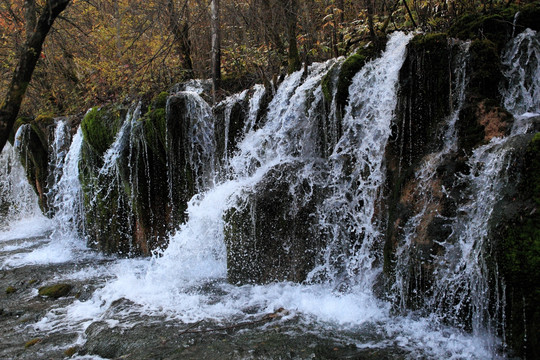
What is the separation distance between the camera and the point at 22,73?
5.07 m

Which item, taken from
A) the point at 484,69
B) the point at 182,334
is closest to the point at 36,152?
the point at 182,334

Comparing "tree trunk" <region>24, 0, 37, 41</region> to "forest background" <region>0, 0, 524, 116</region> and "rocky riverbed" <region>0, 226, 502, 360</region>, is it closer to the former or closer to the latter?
"forest background" <region>0, 0, 524, 116</region>

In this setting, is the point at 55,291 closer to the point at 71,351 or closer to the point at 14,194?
the point at 71,351

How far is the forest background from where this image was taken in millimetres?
7621

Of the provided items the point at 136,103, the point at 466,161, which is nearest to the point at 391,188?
the point at 466,161

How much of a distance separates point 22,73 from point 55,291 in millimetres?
3464

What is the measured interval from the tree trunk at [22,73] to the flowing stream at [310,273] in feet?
8.92

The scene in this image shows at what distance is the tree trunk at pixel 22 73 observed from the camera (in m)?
4.99

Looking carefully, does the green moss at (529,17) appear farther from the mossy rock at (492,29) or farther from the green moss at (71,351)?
the green moss at (71,351)

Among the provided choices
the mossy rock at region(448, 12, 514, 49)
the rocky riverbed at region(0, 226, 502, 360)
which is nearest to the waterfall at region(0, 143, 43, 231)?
the rocky riverbed at region(0, 226, 502, 360)

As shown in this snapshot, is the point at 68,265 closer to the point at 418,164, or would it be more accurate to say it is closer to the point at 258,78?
the point at 258,78

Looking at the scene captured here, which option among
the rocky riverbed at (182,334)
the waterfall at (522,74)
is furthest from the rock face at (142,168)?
the waterfall at (522,74)

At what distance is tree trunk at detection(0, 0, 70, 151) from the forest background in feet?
0.84

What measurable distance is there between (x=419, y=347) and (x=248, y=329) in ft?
5.95
